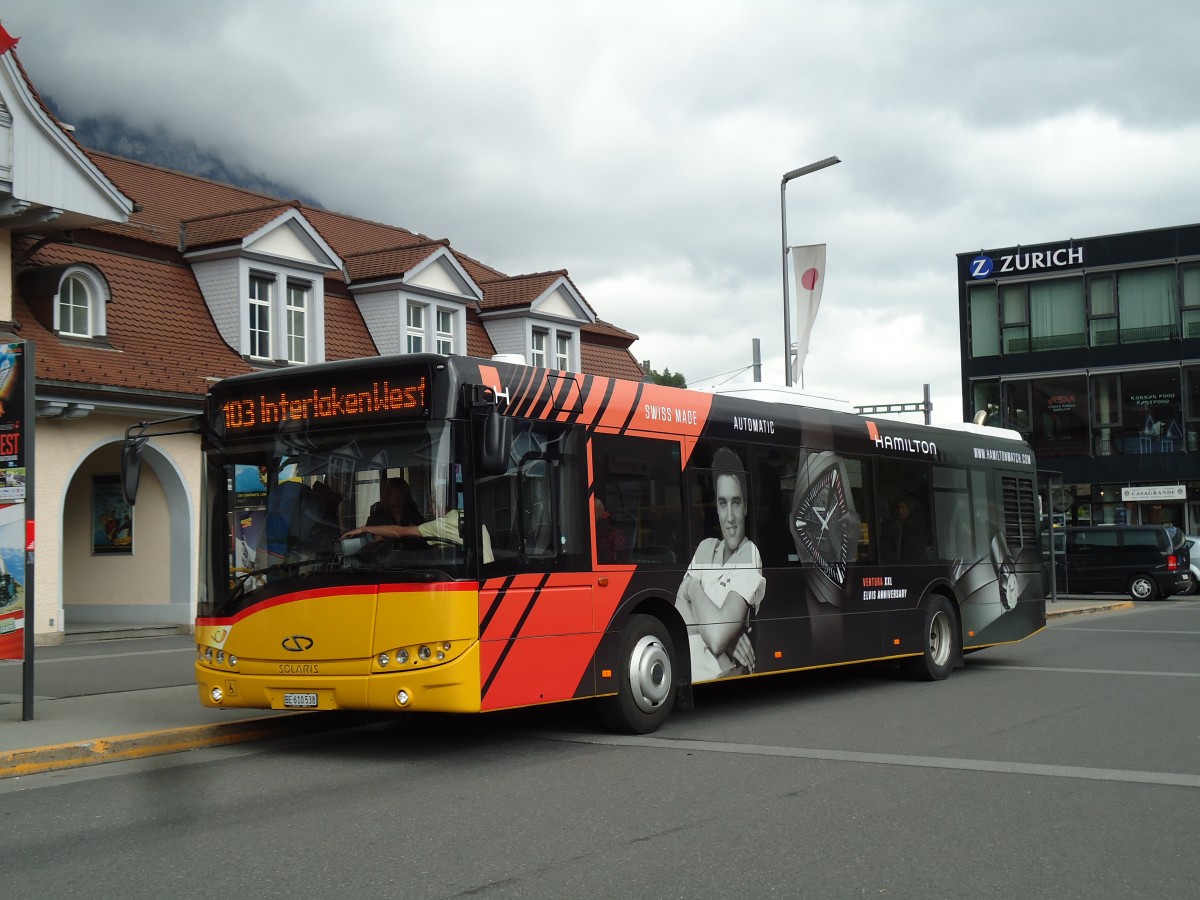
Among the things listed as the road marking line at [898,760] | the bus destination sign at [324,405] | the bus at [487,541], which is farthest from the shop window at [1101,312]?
the bus destination sign at [324,405]

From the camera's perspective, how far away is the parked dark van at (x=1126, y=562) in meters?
32.8

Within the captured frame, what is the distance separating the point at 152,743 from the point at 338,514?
2.38 m

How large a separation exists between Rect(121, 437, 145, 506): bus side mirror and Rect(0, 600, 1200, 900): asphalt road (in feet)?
6.38

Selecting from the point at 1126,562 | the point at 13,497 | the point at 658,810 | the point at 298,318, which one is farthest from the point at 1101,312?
the point at 658,810

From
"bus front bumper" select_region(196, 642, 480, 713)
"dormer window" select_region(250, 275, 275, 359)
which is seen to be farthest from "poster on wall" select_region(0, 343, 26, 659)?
"dormer window" select_region(250, 275, 275, 359)

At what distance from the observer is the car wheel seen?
108 feet

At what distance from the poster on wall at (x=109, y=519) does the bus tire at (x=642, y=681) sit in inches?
562

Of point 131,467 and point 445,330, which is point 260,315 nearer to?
point 445,330

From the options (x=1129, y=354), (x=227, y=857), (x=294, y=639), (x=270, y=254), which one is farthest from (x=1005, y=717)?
(x=1129, y=354)

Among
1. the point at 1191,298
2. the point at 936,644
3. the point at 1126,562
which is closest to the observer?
the point at 936,644

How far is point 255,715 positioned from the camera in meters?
11.4

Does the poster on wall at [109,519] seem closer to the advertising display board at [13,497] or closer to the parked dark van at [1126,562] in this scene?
the advertising display board at [13,497]

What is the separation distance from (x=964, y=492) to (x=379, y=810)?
32.9 feet

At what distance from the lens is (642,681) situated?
1028cm
